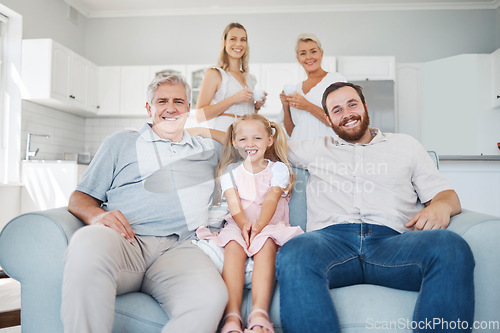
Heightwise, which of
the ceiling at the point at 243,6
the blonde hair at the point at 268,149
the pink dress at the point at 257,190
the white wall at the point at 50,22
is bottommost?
the pink dress at the point at 257,190

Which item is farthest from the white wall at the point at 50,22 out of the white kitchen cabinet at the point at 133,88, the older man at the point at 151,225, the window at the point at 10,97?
the older man at the point at 151,225

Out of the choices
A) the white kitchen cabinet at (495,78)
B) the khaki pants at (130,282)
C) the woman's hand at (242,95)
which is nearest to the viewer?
the khaki pants at (130,282)

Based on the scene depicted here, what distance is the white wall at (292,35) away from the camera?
5.39 m

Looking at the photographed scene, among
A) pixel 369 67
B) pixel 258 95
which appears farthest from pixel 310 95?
pixel 369 67

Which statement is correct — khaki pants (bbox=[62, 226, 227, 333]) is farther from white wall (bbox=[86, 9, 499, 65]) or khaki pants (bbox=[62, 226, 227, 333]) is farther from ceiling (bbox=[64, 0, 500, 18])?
ceiling (bbox=[64, 0, 500, 18])

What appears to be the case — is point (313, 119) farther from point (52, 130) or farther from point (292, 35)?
point (52, 130)

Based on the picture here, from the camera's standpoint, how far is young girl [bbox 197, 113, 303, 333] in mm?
1327

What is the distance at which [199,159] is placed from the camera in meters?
1.79

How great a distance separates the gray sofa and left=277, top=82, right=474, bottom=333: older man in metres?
0.08

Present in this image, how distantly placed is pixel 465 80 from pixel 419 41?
0.88 m

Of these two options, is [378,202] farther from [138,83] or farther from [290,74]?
[138,83]

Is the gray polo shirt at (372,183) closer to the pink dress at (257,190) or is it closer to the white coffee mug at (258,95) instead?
the pink dress at (257,190)

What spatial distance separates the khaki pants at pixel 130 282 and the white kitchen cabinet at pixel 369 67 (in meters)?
4.12

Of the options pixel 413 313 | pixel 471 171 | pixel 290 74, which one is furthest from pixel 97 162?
pixel 290 74
